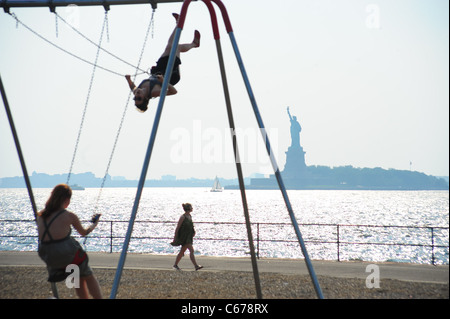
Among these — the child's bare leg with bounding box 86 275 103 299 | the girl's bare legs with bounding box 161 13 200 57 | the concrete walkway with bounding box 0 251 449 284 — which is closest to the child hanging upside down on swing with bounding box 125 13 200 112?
the girl's bare legs with bounding box 161 13 200 57

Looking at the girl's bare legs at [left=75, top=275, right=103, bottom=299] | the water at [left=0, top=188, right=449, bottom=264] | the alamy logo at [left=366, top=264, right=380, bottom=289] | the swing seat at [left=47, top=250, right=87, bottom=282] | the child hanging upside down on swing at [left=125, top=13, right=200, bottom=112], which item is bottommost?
the water at [left=0, top=188, right=449, bottom=264]

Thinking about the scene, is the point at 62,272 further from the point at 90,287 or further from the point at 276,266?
the point at 276,266

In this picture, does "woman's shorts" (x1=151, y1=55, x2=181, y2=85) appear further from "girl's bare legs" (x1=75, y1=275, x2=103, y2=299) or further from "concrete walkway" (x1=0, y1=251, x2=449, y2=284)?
"concrete walkway" (x1=0, y1=251, x2=449, y2=284)

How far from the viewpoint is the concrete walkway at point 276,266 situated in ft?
33.7

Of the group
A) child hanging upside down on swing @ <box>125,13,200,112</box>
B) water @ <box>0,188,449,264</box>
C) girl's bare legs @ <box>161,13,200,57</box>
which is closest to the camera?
child hanging upside down on swing @ <box>125,13,200,112</box>

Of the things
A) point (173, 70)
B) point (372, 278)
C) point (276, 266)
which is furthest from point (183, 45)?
point (276, 266)

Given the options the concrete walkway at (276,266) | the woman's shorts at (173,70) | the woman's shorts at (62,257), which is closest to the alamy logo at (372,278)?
the concrete walkway at (276,266)

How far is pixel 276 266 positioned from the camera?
11.7 m

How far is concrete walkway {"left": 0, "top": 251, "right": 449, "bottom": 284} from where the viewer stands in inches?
404

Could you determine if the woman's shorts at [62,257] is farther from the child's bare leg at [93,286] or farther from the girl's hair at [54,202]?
the girl's hair at [54,202]

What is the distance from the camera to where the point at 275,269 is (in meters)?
11.2

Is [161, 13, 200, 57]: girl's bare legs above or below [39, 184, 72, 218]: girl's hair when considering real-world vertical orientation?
above
